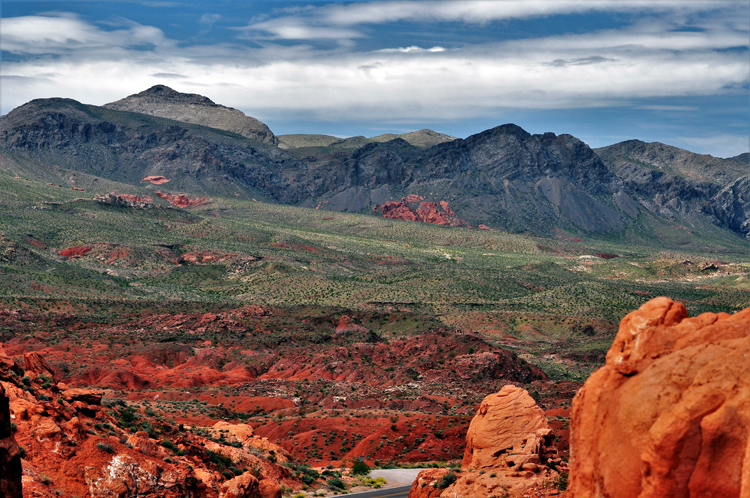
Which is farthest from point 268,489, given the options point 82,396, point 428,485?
point 82,396

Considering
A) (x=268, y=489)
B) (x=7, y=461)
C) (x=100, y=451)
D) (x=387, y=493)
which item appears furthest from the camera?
(x=387, y=493)

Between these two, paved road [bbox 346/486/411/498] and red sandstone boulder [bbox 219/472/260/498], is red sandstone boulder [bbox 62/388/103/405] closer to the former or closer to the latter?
red sandstone boulder [bbox 219/472/260/498]

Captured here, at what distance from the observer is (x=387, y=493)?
28469mm

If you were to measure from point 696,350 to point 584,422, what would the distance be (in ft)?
7.49

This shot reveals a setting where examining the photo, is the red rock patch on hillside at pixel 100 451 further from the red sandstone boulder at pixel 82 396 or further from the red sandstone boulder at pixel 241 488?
the red sandstone boulder at pixel 241 488

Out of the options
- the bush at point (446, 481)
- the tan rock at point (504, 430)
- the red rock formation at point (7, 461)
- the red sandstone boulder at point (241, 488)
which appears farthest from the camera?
the tan rock at point (504, 430)

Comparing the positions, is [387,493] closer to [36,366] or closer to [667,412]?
[36,366]

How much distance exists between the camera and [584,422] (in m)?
13.3

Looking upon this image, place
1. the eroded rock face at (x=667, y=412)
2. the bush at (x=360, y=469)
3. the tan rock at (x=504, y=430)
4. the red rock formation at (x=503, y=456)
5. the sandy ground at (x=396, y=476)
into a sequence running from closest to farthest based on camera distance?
1. the eroded rock face at (x=667, y=412)
2. the red rock formation at (x=503, y=456)
3. the tan rock at (x=504, y=430)
4. the sandy ground at (x=396, y=476)
5. the bush at (x=360, y=469)

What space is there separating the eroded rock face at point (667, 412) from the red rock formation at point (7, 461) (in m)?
9.78

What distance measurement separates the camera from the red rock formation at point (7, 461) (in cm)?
1345

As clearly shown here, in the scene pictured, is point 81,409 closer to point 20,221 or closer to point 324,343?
point 324,343

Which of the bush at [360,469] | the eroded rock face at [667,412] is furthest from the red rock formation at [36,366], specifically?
the eroded rock face at [667,412]

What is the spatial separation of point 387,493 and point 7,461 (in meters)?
17.2
